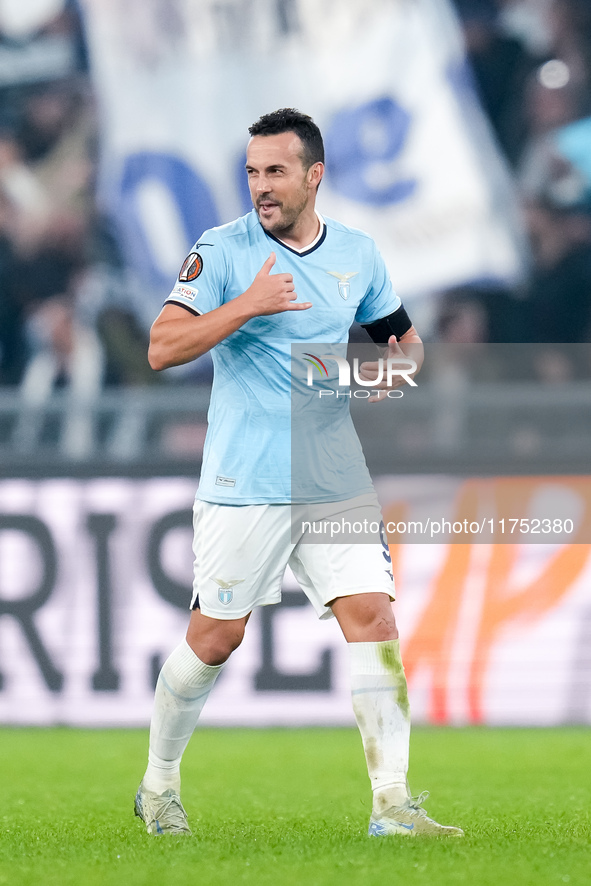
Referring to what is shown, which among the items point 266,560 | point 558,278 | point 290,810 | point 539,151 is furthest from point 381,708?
point 539,151

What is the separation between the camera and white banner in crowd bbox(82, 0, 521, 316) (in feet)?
39.8

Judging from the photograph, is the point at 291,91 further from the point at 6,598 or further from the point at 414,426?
the point at 6,598

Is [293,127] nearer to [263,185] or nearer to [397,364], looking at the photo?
[263,185]

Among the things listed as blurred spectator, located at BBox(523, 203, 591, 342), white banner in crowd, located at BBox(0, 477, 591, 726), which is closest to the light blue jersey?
white banner in crowd, located at BBox(0, 477, 591, 726)

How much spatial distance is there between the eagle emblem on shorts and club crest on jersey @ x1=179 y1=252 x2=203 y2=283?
884 mm

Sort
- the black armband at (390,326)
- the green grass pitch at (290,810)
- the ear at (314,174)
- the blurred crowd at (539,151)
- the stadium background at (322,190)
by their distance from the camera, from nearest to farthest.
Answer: the green grass pitch at (290,810), the ear at (314,174), the black armband at (390,326), the stadium background at (322,190), the blurred crowd at (539,151)

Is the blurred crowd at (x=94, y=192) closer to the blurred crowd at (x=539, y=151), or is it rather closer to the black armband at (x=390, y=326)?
the blurred crowd at (x=539, y=151)

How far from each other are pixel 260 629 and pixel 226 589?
131 inches

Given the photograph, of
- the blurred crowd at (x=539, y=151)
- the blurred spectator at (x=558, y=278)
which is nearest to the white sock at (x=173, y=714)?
the blurred crowd at (x=539, y=151)

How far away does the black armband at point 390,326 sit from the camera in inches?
168

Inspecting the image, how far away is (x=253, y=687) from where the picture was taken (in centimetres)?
714

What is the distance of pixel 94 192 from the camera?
1208 centimetres

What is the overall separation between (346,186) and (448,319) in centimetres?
165

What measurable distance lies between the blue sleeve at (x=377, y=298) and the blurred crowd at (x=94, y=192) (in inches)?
264
